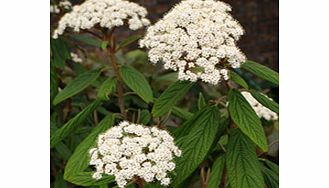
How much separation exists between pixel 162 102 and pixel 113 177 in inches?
15.4

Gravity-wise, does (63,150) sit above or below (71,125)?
below

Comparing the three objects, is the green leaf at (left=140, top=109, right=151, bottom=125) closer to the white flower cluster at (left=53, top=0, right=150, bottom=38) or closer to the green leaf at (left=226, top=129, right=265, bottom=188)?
the white flower cluster at (left=53, top=0, right=150, bottom=38)

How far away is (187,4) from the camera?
8.25ft

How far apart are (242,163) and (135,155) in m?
0.48

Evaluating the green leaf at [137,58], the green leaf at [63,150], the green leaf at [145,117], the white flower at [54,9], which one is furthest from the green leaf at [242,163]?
the green leaf at [137,58]

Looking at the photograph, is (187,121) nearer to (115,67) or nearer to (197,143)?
(197,143)

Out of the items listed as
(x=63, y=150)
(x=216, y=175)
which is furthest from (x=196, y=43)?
(x=63, y=150)

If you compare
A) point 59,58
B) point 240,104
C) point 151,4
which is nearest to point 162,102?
point 240,104

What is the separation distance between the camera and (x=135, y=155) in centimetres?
217

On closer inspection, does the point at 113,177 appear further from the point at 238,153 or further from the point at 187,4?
the point at 187,4

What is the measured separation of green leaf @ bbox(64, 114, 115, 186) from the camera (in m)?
2.37

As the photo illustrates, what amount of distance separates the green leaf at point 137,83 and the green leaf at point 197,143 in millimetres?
326
